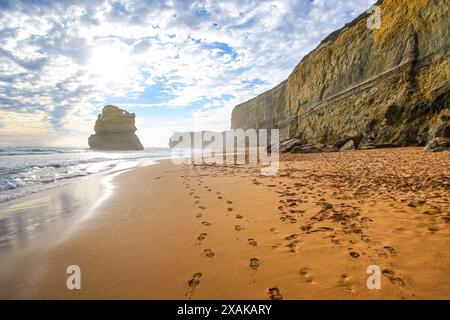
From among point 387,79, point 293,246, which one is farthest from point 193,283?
point 387,79

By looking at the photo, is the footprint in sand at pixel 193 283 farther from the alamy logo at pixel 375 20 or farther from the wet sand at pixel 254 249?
the alamy logo at pixel 375 20

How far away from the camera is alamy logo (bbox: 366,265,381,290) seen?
2.17 metres


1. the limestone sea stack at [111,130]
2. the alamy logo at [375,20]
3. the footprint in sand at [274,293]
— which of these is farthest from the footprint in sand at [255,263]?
the limestone sea stack at [111,130]

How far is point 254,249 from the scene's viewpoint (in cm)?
316

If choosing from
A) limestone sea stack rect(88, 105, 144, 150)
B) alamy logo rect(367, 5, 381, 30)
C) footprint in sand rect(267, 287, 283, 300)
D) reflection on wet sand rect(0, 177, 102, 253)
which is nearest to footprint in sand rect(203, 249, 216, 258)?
footprint in sand rect(267, 287, 283, 300)

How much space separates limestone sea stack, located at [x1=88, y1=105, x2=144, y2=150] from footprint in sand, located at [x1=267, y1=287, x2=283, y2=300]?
91.2 meters

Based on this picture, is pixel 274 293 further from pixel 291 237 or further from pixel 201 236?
pixel 201 236

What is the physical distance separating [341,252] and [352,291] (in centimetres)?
74

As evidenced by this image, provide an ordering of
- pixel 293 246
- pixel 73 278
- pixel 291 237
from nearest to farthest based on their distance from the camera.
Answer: pixel 73 278 → pixel 293 246 → pixel 291 237

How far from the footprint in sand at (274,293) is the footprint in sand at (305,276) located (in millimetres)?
314

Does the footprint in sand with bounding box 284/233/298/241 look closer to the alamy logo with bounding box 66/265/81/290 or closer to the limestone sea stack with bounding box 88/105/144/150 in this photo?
the alamy logo with bounding box 66/265/81/290

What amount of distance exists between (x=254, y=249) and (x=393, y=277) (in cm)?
152

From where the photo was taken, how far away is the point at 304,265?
264 cm
